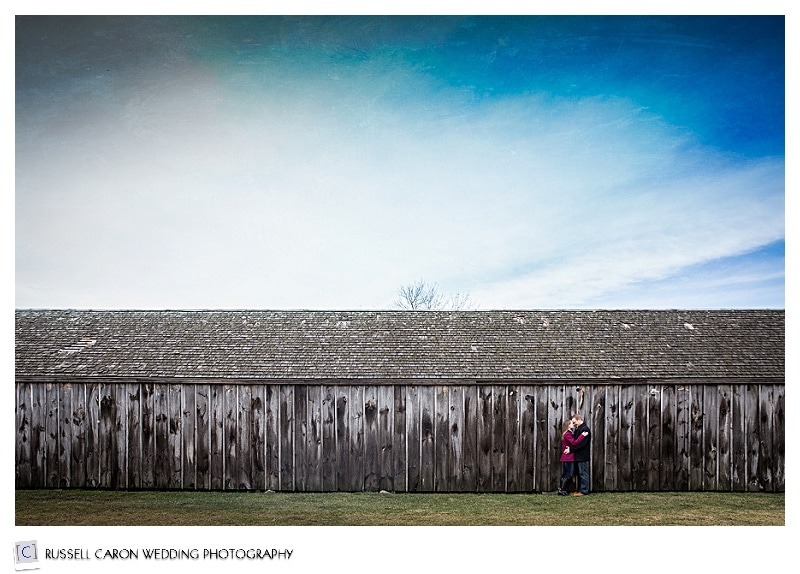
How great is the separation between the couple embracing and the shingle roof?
128 centimetres

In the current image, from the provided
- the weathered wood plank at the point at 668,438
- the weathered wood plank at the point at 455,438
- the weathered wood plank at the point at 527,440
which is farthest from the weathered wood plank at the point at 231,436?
the weathered wood plank at the point at 668,438

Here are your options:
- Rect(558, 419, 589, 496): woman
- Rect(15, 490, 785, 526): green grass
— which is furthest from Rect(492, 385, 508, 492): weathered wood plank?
Rect(558, 419, 589, 496): woman

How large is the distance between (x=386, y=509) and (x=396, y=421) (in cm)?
275

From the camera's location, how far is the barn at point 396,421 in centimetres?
1504

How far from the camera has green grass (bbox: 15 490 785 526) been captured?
11562mm

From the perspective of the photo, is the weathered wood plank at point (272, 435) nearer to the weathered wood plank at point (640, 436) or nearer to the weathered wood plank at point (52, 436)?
the weathered wood plank at point (52, 436)

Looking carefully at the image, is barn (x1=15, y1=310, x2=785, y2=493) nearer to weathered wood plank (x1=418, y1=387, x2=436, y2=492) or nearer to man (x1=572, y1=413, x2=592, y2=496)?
weathered wood plank (x1=418, y1=387, x2=436, y2=492)

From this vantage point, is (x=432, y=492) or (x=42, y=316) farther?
(x=42, y=316)

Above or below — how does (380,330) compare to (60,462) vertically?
above

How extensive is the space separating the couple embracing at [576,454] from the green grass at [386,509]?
453 mm
